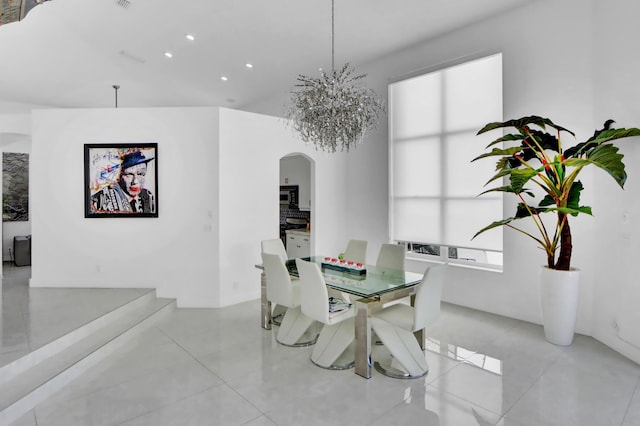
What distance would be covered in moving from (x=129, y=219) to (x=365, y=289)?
384cm

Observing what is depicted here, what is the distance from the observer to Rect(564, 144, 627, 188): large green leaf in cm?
302

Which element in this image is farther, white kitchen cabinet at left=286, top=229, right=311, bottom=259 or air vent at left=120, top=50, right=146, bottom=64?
white kitchen cabinet at left=286, top=229, right=311, bottom=259

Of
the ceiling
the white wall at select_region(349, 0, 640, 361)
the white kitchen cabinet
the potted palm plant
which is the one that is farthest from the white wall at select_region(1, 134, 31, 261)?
the potted palm plant

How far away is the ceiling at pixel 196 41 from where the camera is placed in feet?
14.7

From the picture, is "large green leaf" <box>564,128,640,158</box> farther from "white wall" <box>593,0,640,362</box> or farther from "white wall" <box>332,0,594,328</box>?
"white wall" <box>332,0,594,328</box>

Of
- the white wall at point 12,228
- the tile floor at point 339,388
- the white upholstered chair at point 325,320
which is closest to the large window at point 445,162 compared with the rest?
the tile floor at point 339,388

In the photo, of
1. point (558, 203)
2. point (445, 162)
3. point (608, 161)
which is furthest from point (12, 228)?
point (608, 161)

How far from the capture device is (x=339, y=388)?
2.83 metres

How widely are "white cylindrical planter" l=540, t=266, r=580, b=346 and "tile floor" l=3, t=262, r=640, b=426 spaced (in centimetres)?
14

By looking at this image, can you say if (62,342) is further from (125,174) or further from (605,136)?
(605,136)

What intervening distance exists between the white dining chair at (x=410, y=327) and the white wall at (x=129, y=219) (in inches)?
115

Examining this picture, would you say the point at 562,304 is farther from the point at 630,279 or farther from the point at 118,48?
the point at 118,48

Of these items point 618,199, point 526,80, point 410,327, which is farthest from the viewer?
point 526,80

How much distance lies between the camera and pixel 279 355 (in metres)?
3.46
